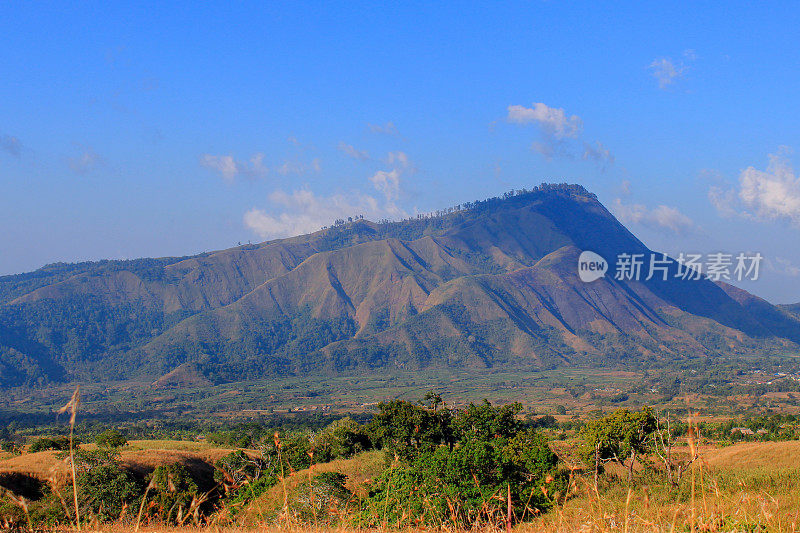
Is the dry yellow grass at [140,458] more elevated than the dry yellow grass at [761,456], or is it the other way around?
the dry yellow grass at [761,456]

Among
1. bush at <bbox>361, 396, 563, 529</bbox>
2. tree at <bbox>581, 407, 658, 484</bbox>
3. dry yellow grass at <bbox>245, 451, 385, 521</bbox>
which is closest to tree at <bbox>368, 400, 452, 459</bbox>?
dry yellow grass at <bbox>245, 451, 385, 521</bbox>

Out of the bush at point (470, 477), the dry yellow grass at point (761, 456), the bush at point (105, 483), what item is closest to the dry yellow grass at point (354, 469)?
the bush at point (470, 477)

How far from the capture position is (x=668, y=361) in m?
194

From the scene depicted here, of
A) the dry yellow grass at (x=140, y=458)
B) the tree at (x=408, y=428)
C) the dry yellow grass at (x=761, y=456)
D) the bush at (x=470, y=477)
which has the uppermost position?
the bush at (x=470, y=477)

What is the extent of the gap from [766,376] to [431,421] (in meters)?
150

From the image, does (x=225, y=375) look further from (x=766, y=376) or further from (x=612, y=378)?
(x=766, y=376)

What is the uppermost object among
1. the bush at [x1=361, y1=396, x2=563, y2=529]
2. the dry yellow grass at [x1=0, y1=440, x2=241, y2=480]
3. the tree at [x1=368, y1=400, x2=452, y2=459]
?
the bush at [x1=361, y1=396, x2=563, y2=529]

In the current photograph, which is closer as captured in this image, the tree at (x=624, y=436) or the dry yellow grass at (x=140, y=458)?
the tree at (x=624, y=436)

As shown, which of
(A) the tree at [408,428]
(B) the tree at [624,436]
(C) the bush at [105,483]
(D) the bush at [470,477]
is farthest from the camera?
(A) the tree at [408,428]

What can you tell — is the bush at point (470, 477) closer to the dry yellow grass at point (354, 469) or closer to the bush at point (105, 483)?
the dry yellow grass at point (354, 469)

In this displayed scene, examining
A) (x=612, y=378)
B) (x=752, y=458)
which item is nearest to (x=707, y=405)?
(x=612, y=378)

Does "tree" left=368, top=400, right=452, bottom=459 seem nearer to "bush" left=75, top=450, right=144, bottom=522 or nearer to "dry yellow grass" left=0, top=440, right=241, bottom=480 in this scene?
"dry yellow grass" left=0, top=440, right=241, bottom=480

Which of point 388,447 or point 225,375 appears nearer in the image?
point 388,447

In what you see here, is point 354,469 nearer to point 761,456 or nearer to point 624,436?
point 624,436
